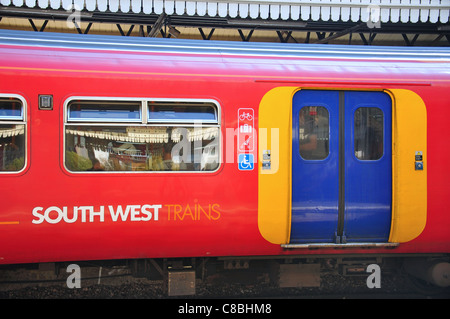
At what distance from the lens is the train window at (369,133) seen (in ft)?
15.3

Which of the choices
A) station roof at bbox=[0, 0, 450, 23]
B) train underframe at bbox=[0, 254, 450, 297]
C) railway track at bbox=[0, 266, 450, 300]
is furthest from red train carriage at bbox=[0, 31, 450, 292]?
station roof at bbox=[0, 0, 450, 23]

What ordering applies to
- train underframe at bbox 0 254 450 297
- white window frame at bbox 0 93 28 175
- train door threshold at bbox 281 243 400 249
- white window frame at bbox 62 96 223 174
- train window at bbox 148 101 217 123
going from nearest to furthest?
1. white window frame at bbox 0 93 28 175
2. white window frame at bbox 62 96 223 174
3. train window at bbox 148 101 217 123
4. train door threshold at bbox 281 243 400 249
5. train underframe at bbox 0 254 450 297

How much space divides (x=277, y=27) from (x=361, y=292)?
474 cm

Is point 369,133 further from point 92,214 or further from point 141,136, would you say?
point 92,214

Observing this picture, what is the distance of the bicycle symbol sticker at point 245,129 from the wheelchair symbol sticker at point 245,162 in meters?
0.07

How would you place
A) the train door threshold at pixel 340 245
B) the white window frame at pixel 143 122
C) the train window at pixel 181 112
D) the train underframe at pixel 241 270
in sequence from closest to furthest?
the white window frame at pixel 143 122, the train window at pixel 181 112, the train door threshold at pixel 340 245, the train underframe at pixel 241 270

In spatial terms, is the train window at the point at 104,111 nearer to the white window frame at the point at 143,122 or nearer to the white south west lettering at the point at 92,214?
the white window frame at the point at 143,122

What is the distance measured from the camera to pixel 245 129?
4.39 m

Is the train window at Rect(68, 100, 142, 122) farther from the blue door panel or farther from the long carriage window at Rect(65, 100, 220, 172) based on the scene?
the blue door panel

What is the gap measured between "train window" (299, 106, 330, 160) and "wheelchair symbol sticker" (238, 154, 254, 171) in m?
0.64

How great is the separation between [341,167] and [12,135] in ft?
11.9

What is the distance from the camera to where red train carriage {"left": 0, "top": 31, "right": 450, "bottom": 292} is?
13.4 feet

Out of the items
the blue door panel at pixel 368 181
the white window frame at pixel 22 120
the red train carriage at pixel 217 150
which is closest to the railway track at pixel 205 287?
the red train carriage at pixel 217 150
